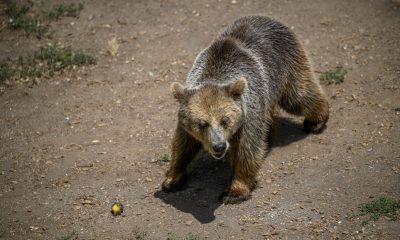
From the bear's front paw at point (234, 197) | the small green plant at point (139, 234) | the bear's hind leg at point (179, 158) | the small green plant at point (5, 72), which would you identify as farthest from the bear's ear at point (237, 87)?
the small green plant at point (5, 72)

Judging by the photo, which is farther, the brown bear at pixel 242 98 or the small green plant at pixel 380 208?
the brown bear at pixel 242 98

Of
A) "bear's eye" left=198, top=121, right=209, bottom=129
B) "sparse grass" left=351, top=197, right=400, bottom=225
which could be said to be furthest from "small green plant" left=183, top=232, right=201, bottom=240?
"sparse grass" left=351, top=197, right=400, bottom=225

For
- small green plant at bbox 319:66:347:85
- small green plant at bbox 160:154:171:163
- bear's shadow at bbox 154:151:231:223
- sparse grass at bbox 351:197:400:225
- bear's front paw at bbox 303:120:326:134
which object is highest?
small green plant at bbox 319:66:347:85

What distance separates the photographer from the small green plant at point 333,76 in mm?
7992

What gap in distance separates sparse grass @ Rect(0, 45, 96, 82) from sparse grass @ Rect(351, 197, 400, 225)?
17.5 ft

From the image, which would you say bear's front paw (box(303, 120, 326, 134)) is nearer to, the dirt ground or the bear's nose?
the dirt ground

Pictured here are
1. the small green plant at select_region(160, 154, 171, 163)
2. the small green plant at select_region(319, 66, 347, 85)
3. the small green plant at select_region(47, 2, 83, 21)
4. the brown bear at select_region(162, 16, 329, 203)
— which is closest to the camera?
the brown bear at select_region(162, 16, 329, 203)

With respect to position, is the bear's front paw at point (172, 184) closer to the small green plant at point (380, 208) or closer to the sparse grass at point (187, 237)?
the sparse grass at point (187, 237)

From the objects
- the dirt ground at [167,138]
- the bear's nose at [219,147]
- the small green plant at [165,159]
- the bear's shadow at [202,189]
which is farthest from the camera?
the small green plant at [165,159]

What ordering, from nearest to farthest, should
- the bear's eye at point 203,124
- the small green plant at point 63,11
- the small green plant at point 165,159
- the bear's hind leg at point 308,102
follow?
the bear's eye at point 203,124
the small green plant at point 165,159
the bear's hind leg at point 308,102
the small green plant at point 63,11

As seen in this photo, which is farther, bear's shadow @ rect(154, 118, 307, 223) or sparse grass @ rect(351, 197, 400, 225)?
bear's shadow @ rect(154, 118, 307, 223)

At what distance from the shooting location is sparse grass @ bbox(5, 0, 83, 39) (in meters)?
9.75

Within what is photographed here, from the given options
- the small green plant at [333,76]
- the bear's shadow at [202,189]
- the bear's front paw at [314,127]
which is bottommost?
the bear's shadow at [202,189]

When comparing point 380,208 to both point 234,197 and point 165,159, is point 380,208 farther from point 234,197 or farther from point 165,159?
point 165,159
